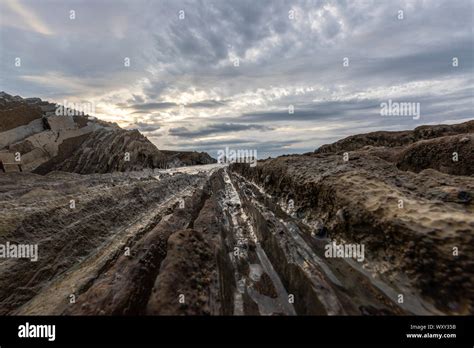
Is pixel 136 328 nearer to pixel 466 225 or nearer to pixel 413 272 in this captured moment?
pixel 413 272

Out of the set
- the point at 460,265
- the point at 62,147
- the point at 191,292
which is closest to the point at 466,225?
the point at 460,265

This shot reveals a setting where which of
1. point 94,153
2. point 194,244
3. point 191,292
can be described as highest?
point 94,153

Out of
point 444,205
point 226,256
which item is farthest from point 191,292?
point 444,205

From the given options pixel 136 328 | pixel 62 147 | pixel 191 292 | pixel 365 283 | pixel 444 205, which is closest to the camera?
pixel 136 328

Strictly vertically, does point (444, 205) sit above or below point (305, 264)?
above

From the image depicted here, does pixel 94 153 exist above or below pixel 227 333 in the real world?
above

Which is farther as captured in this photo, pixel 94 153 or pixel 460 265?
pixel 94 153

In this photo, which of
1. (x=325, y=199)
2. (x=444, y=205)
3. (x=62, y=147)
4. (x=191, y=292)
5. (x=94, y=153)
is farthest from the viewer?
(x=94, y=153)

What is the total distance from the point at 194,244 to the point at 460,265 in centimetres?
465

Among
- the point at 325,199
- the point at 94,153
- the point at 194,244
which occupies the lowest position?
the point at 194,244

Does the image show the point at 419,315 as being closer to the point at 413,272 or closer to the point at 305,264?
the point at 413,272

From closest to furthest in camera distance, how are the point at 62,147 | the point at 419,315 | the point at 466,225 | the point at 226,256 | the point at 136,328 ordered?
the point at 136,328 < the point at 419,315 < the point at 466,225 < the point at 226,256 < the point at 62,147

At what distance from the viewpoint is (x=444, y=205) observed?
5.01 meters

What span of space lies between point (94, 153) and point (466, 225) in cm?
4806
